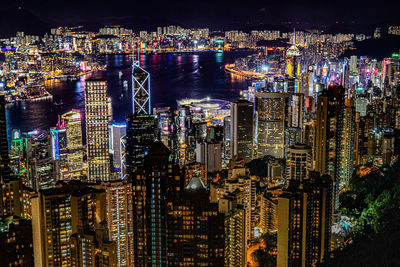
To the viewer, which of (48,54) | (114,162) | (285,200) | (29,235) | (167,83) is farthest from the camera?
(48,54)

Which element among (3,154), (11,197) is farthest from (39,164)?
(11,197)

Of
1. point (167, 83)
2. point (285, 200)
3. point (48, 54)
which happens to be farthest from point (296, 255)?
point (48, 54)

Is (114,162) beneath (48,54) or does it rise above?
beneath

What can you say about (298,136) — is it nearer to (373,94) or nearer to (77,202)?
(373,94)

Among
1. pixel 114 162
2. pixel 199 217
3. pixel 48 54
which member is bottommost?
pixel 114 162

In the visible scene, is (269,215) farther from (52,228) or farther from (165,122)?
(165,122)

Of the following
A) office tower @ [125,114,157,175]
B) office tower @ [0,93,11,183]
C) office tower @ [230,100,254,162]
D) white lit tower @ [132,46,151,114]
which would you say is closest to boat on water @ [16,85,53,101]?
white lit tower @ [132,46,151,114]

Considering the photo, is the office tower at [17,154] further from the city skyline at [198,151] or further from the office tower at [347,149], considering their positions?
the office tower at [347,149]
